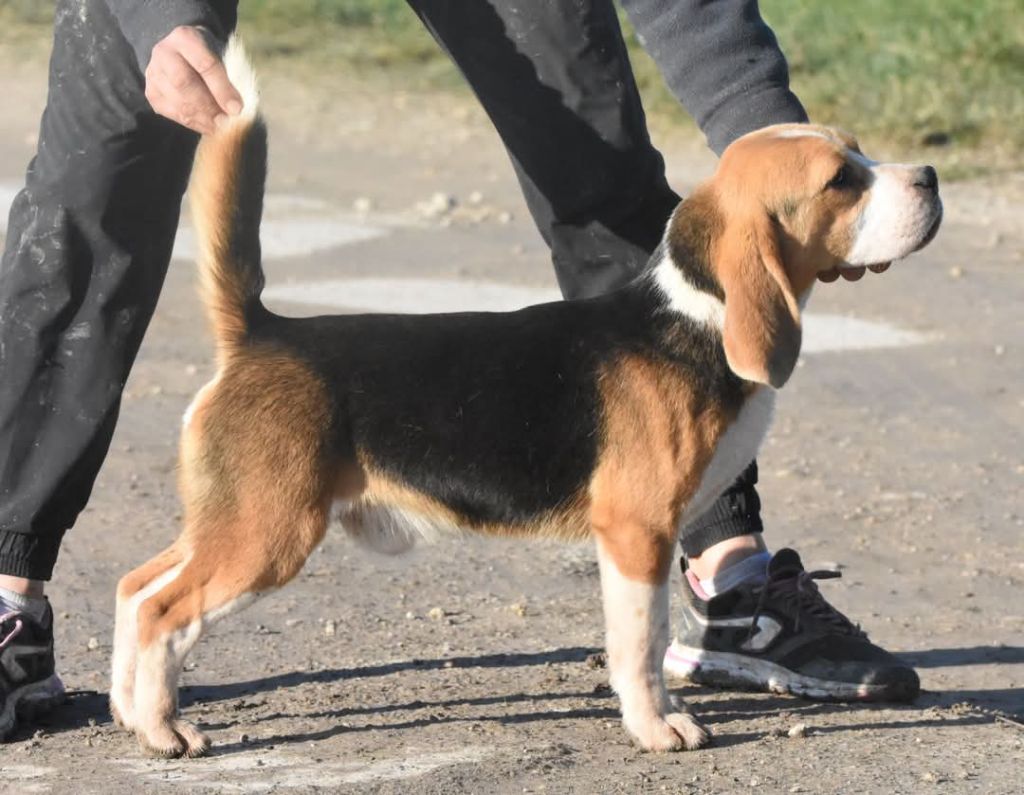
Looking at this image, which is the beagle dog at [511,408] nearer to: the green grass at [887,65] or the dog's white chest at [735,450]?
the dog's white chest at [735,450]

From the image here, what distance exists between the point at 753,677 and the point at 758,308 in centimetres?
110

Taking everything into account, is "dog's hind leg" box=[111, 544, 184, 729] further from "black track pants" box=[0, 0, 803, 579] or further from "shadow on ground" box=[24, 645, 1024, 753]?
"black track pants" box=[0, 0, 803, 579]

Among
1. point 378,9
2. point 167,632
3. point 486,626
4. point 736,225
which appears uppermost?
point 736,225

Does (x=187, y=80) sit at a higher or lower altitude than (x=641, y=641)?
higher

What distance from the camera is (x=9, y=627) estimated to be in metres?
4.27

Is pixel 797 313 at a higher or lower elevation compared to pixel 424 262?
higher

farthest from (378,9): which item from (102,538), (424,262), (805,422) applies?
(102,538)

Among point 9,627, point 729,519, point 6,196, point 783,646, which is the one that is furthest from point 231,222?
point 6,196

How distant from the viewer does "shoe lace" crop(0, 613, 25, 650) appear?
4250 millimetres

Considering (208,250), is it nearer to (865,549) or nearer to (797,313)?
(797,313)

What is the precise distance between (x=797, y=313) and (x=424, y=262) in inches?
192

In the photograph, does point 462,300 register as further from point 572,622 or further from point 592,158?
point 592,158

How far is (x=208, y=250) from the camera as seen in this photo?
3977mm

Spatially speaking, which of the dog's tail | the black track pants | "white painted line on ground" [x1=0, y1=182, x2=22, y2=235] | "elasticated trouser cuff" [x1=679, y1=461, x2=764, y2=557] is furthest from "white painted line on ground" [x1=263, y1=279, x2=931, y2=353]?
the dog's tail
